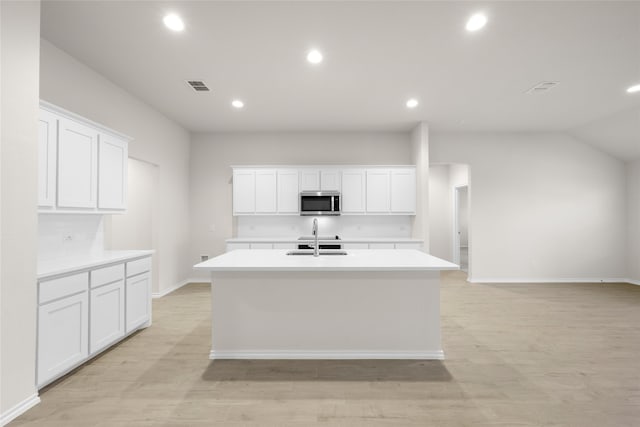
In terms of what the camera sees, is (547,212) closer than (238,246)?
No

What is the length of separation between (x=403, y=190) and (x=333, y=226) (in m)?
1.53

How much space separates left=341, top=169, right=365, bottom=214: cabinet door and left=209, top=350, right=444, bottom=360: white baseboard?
3.39m

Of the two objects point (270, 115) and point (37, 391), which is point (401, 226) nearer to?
point (270, 115)

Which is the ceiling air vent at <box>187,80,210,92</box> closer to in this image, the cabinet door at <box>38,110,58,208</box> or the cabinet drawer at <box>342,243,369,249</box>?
the cabinet door at <box>38,110,58,208</box>

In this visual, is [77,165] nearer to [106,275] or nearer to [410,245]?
[106,275]

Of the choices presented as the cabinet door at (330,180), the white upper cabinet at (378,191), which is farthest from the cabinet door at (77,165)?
the white upper cabinet at (378,191)

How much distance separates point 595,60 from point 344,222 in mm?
4261

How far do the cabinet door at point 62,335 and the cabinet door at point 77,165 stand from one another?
878 mm

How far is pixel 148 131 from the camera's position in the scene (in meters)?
4.90

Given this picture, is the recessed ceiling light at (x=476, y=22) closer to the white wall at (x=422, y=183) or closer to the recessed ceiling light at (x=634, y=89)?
the white wall at (x=422, y=183)

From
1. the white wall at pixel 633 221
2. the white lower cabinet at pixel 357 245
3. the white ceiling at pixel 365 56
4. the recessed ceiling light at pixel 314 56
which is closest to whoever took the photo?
the white ceiling at pixel 365 56

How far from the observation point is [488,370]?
270cm

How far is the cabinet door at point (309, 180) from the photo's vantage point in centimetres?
598

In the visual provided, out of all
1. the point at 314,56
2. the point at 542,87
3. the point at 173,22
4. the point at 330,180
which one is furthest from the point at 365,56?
the point at 330,180
